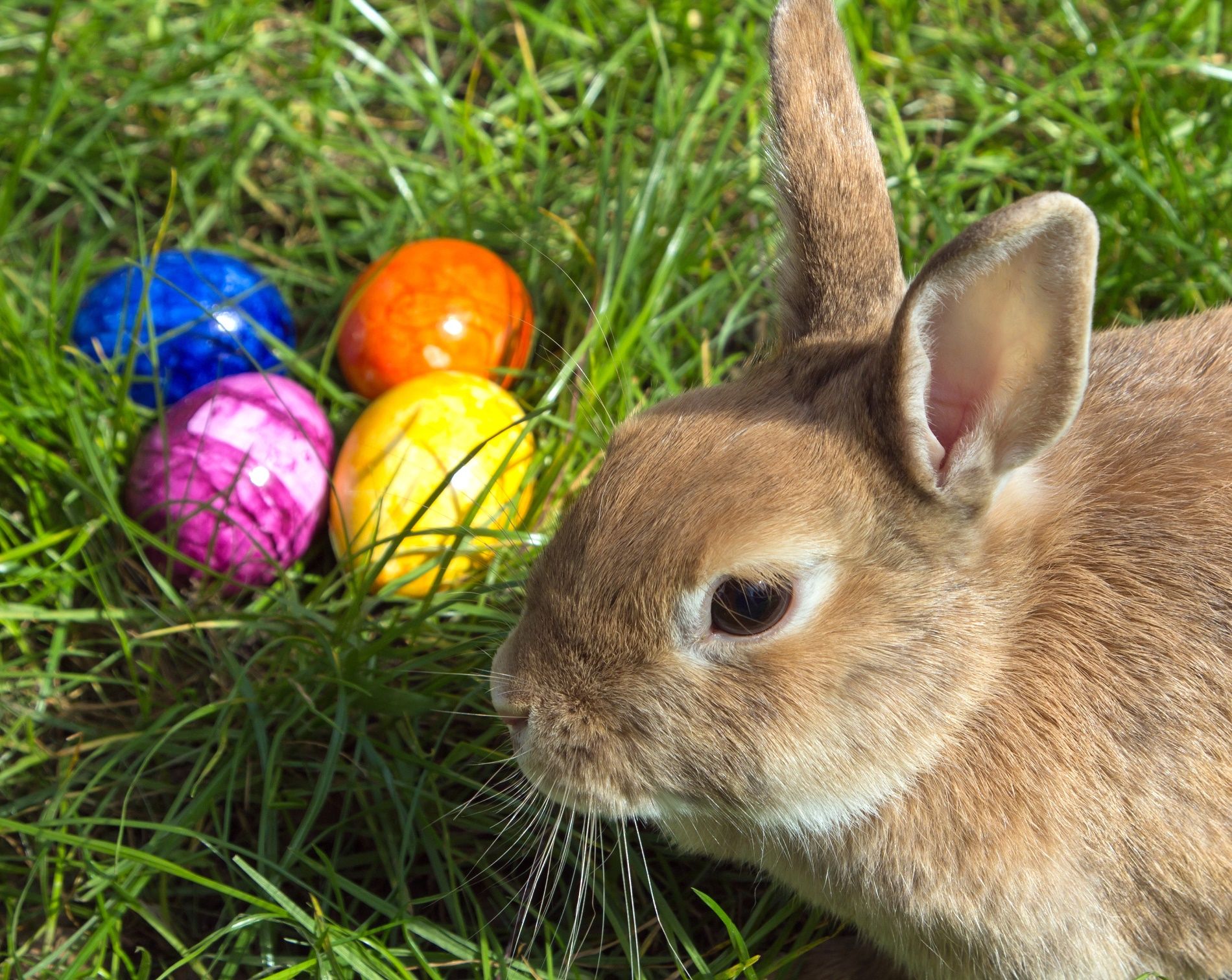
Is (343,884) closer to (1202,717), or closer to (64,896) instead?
(64,896)

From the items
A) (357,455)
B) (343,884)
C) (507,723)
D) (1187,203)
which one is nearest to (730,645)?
(507,723)

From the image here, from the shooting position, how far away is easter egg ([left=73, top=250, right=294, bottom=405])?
3.25m

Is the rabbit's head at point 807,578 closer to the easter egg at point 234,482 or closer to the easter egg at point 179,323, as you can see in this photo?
the easter egg at point 234,482

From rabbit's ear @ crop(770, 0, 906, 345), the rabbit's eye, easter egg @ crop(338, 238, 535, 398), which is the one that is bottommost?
easter egg @ crop(338, 238, 535, 398)

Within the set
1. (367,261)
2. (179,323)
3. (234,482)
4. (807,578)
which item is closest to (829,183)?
(807,578)

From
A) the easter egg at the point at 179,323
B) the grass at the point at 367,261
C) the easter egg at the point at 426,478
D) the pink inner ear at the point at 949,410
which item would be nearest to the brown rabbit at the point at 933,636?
the pink inner ear at the point at 949,410

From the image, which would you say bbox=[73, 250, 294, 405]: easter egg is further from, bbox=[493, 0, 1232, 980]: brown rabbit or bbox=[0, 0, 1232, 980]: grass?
bbox=[493, 0, 1232, 980]: brown rabbit

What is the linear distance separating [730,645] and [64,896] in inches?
63.3

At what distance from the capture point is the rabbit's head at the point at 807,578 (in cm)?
194

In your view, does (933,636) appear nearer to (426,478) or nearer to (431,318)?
(426,478)

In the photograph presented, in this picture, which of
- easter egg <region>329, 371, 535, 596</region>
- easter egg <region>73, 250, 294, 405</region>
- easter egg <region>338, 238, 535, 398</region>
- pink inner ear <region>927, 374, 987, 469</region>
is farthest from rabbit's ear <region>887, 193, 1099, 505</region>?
easter egg <region>73, 250, 294, 405</region>

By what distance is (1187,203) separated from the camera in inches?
131

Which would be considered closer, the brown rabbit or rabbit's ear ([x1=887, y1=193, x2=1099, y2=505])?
rabbit's ear ([x1=887, y1=193, x2=1099, y2=505])

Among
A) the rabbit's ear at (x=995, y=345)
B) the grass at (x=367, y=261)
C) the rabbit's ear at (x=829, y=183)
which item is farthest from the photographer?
the grass at (x=367, y=261)
